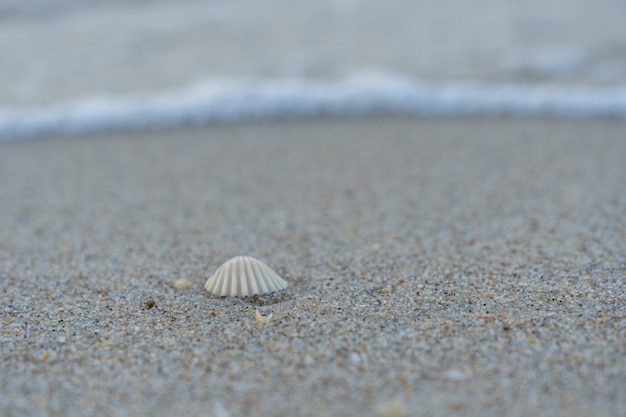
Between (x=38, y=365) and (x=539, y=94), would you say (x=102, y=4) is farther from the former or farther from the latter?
(x=38, y=365)

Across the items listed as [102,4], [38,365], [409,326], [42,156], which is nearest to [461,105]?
[42,156]

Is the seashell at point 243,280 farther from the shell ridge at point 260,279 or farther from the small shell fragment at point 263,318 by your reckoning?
the small shell fragment at point 263,318

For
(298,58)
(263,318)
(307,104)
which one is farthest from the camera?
(298,58)

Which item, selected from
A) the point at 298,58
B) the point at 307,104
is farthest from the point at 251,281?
the point at 298,58

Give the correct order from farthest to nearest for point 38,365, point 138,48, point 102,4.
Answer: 1. point 102,4
2. point 138,48
3. point 38,365

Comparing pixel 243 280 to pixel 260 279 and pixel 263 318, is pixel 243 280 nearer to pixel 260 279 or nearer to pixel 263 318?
pixel 260 279

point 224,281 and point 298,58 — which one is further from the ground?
point 298,58

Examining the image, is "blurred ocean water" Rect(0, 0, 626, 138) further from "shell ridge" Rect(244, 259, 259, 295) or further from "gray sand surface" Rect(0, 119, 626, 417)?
"shell ridge" Rect(244, 259, 259, 295)

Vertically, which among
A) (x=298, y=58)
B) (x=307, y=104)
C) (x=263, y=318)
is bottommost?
(x=263, y=318)
